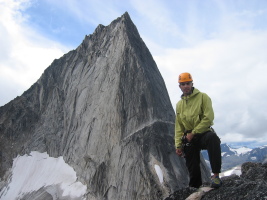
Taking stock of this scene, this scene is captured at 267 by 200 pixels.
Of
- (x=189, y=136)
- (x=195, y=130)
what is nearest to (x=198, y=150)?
(x=189, y=136)

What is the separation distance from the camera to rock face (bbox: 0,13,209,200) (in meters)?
30.4

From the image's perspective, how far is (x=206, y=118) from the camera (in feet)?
24.5

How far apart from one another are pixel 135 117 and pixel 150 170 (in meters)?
7.38

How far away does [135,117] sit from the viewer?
1364 inches

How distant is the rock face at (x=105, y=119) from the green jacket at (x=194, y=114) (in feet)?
66.6

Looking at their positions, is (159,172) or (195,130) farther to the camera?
(159,172)

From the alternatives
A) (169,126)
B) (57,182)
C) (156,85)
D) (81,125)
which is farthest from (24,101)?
(169,126)

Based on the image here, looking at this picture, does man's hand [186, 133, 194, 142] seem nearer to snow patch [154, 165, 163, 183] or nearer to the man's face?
the man's face

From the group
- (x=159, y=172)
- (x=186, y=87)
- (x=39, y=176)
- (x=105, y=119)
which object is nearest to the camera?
(x=186, y=87)

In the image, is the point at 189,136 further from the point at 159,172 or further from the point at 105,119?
the point at 105,119

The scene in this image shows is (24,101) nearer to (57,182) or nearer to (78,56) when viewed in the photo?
(78,56)

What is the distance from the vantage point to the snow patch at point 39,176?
3552 cm

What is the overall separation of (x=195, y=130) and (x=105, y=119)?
99.2ft

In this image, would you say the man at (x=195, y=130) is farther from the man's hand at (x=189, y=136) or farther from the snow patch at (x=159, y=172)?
the snow patch at (x=159, y=172)
